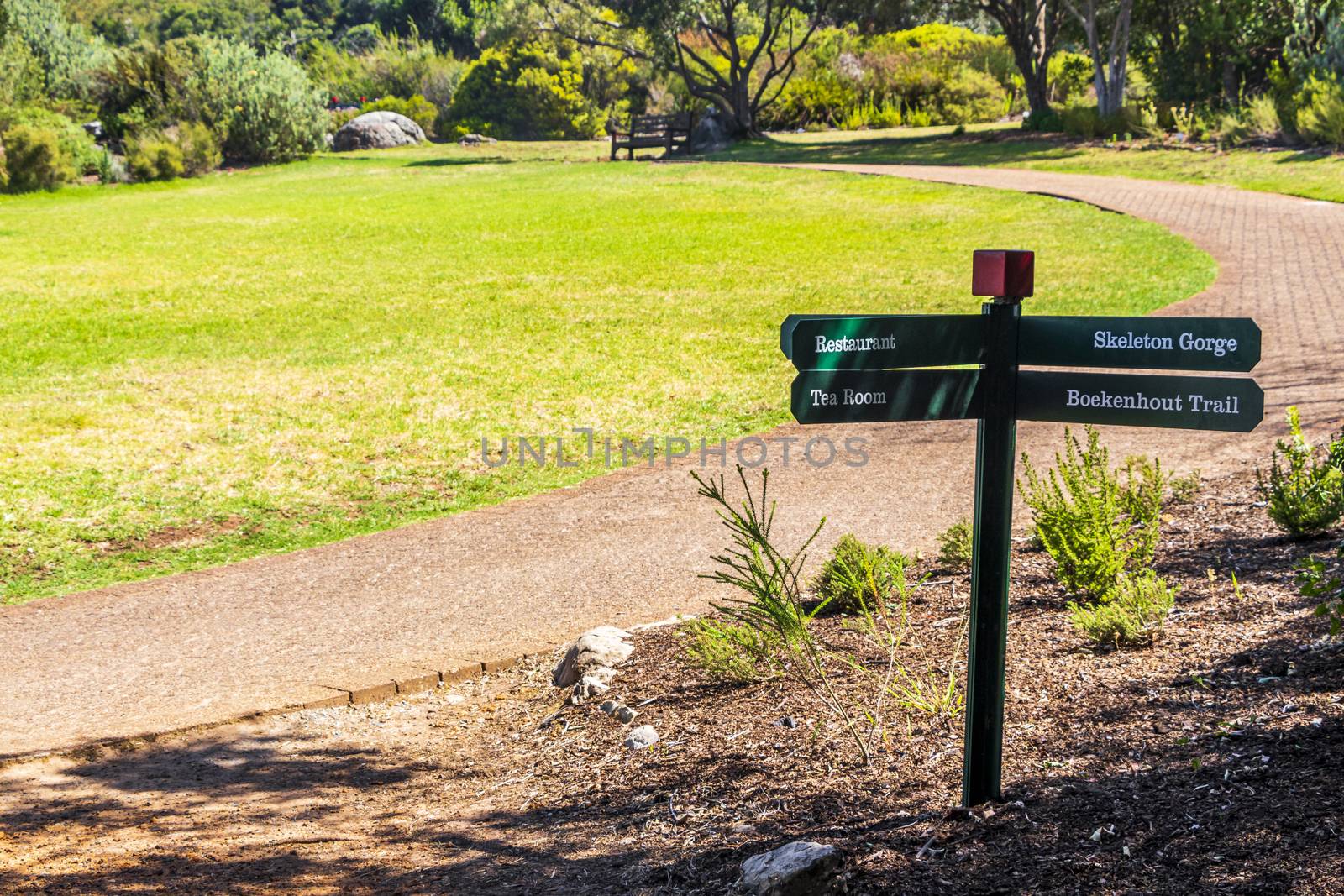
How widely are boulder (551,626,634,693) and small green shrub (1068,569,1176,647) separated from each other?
1.75 metres

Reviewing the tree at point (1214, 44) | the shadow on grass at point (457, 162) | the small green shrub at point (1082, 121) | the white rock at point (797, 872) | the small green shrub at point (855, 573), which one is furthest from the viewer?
the shadow on grass at point (457, 162)

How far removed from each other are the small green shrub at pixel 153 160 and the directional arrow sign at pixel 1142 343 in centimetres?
3374

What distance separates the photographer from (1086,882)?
3.00m

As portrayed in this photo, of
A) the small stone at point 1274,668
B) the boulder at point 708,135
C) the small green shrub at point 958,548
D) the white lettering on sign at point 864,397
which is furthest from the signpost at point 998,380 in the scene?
the boulder at point 708,135

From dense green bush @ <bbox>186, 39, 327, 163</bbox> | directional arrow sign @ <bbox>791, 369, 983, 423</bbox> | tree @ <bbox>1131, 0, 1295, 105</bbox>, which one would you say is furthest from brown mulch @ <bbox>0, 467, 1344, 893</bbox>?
dense green bush @ <bbox>186, 39, 327, 163</bbox>

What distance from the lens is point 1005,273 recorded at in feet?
10.5

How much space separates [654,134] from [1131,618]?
37.0 meters

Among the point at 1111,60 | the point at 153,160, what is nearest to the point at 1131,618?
the point at 1111,60

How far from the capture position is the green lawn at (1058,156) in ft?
76.5

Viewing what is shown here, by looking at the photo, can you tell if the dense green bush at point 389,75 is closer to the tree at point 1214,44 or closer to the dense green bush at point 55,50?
the dense green bush at point 55,50

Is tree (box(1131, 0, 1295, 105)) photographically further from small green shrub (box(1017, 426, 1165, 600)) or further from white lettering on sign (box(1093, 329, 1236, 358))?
white lettering on sign (box(1093, 329, 1236, 358))

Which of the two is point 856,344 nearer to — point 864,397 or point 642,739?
point 864,397

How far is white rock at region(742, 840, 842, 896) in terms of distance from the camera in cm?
308

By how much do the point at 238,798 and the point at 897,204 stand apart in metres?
20.5
